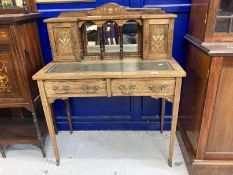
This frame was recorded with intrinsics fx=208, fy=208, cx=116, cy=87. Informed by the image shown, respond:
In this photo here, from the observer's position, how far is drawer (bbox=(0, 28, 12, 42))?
62.8 inches

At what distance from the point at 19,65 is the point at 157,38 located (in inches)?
45.6

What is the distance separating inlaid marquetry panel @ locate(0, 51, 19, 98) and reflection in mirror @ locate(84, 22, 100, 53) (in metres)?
0.65

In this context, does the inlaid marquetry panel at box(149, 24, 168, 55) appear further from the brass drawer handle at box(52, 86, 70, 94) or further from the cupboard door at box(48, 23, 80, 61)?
the brass drawer handle at box(52, 86, 70, 94)

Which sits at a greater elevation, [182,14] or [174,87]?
[182,14]

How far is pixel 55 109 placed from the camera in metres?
2.35

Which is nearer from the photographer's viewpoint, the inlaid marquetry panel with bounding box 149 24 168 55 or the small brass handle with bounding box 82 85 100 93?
the small brass handle with bounding box 82 85 100 93

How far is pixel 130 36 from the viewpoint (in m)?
1.85

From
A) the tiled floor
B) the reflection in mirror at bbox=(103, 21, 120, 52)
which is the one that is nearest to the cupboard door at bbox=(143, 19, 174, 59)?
the reflection in mirror at bbox=(103, 21, 120, 52)

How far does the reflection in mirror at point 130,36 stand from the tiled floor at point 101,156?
994 millimetres

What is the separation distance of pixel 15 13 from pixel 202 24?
159cm

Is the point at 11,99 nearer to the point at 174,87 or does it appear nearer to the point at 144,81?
the point at 144,81

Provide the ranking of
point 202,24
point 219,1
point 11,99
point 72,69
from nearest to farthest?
point 219,1
point 202,24
point 72,69
point 11,99

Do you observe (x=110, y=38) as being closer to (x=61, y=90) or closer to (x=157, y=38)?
(x=157, y=38)

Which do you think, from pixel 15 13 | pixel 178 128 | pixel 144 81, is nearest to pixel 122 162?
pixel 178 128
